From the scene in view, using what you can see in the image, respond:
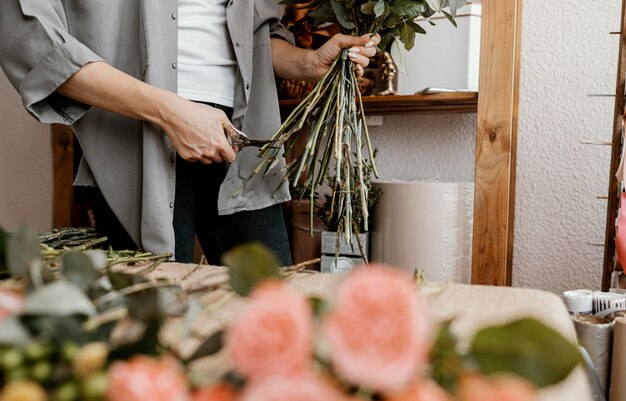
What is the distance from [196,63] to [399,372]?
95 cm

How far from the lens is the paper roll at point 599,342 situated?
999mm

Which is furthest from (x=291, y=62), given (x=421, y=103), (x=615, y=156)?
(x=615, y=156)

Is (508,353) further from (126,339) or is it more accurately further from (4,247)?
(4,247)

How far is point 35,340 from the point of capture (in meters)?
0.26

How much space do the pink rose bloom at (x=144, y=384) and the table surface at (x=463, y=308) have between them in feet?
0.45

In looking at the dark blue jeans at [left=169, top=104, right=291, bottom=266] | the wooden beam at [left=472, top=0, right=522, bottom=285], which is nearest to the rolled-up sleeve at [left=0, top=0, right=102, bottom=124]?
the dark blue jeans at [left=169, top=104, right=291, bottom=266]

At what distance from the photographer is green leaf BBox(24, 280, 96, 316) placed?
26cm

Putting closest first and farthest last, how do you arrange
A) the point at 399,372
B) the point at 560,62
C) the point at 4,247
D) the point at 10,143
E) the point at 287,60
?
the point at 399,372 → the point at 4,247 → the point at 287,60 → the point at 560,62 → the point at 10,143

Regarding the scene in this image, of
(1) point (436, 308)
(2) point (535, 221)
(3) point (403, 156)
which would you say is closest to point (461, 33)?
(3) point (403, 156)

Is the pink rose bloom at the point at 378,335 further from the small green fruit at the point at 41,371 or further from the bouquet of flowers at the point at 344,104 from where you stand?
the bouquet of flowers at the point at 344,104

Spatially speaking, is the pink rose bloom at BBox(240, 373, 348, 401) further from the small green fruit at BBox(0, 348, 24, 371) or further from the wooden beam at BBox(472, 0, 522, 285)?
the wooden beam at BBox(472, 0, 522, 285)

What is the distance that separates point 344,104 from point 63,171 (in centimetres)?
136

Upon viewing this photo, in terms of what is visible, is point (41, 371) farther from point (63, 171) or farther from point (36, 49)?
point (63, 171)

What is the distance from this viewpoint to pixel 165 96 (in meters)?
0.86
